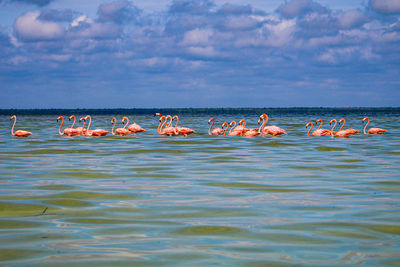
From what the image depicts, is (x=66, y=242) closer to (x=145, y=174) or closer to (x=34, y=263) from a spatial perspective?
(x=34, y=263)

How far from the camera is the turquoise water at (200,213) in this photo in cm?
571

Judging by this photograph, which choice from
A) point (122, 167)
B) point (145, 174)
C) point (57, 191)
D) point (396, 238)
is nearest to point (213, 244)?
point (396, 238)

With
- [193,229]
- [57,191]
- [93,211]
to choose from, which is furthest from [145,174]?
[193,229]

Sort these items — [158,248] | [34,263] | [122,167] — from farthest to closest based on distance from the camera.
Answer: [122,167] < [158,248] < [34,263]

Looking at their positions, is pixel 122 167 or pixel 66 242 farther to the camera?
pixel 122 167

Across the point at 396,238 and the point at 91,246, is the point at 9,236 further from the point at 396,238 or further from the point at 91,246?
the point at 396,238

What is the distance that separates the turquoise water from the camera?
18.7ft

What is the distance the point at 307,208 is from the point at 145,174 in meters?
5.42

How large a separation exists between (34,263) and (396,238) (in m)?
4.08

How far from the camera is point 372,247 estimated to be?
19.7 feet

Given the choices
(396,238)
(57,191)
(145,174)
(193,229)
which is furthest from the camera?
(145,174)

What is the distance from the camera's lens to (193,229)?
690 cm

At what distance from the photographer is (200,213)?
7.97m

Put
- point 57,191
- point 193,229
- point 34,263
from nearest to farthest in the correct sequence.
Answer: point 34,263 < point 193,229 < point 57,191
